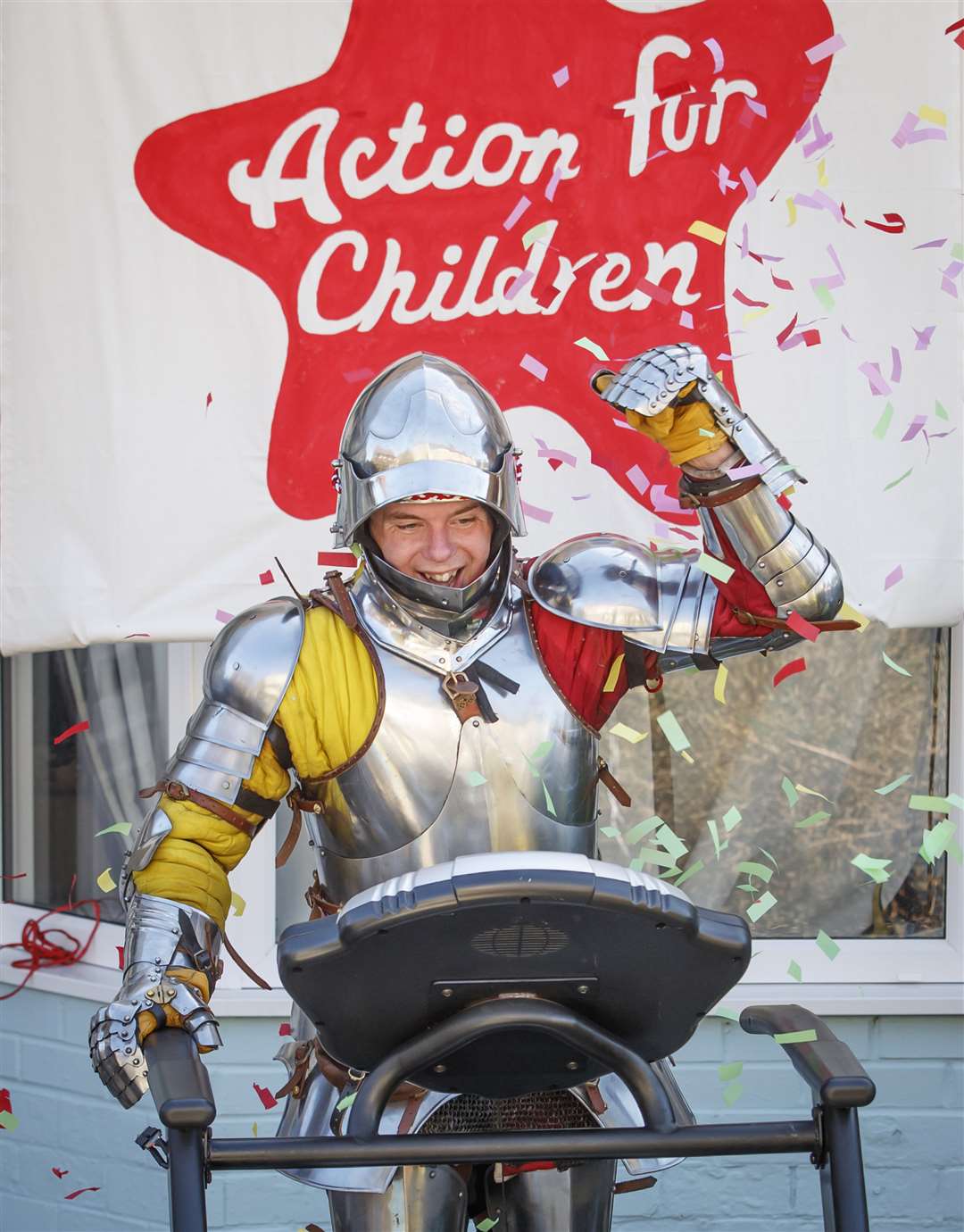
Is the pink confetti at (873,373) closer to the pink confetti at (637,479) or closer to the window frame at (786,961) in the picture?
the pink confetti at (637,479)

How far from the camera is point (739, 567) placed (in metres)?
2.39

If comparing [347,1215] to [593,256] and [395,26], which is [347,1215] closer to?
[593,256]

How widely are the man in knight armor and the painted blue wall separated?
4.19 ft

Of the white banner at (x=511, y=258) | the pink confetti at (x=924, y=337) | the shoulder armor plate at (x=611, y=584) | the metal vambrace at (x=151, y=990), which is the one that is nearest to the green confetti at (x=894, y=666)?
the white banner at (x=511, y=258)

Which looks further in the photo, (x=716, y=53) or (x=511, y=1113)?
(x=716, y=53)

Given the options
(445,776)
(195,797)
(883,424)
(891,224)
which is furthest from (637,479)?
(195,797)

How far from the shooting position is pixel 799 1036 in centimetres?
173

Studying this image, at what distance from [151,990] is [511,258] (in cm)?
189

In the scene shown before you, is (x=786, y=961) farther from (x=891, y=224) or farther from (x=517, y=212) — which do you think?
(x=517, y=212)

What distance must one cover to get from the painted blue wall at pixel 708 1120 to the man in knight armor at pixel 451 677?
1276 millimetres

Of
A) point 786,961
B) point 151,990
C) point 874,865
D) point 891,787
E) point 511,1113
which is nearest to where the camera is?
point 151,990

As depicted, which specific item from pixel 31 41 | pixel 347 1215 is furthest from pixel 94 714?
pixel 347 1215

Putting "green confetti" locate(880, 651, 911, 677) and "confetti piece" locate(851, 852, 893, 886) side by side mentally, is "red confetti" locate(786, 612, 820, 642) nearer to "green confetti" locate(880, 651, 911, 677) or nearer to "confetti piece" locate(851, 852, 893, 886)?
"green confetti" locate(880, 651, 911, 677)

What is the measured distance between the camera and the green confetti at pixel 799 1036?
1.72 meters
